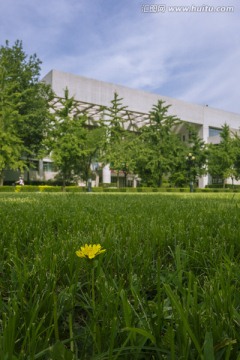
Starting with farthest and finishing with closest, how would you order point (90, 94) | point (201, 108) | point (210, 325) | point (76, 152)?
point (201, 108), point (90, 94), point (76, 152), point (210, 325)

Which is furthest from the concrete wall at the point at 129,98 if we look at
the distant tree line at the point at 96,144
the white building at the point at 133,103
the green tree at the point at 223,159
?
the green tree at the point at 223,159

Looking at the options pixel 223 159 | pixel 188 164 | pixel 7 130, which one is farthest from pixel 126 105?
pixel 7 130

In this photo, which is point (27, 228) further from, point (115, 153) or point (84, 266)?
point (115, 153)

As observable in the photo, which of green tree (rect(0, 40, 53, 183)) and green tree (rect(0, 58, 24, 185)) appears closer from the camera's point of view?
green tree (rect(0, 58, 24, 185))

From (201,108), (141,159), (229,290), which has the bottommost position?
(229,290)

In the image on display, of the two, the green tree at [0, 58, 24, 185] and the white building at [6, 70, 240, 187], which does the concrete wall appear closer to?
the white building at [6, 70, 240, 187]

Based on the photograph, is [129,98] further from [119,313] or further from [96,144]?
[119,313]

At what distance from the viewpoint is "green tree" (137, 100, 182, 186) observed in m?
36.0

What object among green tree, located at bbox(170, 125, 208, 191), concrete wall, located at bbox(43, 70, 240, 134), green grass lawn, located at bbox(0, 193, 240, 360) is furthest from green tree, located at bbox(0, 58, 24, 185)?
green grass lawn, located at bbox(0, 193, 240, 360)

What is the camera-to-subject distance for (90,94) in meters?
44.7

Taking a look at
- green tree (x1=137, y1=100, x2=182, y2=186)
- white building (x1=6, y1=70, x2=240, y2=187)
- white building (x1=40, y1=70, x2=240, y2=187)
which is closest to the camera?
green tree (x1=137, y1=100, x2=182, y2=186)

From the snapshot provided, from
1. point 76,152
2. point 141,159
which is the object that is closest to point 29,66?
point 76,152

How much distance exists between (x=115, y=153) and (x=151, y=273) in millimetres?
33518

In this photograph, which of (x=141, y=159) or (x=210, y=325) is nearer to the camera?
(x=210, y=325)
